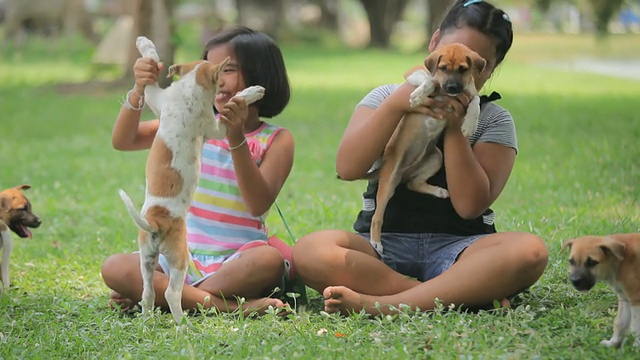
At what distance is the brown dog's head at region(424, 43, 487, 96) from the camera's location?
12.6ft

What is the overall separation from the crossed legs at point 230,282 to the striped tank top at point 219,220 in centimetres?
11

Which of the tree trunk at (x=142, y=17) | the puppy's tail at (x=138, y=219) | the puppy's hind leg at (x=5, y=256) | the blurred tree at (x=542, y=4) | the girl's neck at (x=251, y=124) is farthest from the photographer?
the blurred tree at (x=542, y=4)

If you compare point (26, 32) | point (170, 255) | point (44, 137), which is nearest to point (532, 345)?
point (170, 255)

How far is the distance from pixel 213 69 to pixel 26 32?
27.4 meters

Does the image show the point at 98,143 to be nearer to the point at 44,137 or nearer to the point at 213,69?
the point at 44,137

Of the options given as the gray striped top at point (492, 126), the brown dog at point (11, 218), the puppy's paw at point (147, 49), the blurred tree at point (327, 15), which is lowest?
the blurred tree at point (327, 15)

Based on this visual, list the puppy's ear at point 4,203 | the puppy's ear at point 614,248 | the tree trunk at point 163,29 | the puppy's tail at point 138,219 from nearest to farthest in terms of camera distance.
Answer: the puppy's ear at point 614,248, the puppy's tail at point 138,219, the puppy's ear at point 4,203, the tree trunk at point 163,29

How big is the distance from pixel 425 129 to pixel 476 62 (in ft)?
1.27

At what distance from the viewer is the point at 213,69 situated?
3859mm

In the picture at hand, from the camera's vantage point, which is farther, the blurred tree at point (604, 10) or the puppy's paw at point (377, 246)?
the blurred tree at point (604, 10)

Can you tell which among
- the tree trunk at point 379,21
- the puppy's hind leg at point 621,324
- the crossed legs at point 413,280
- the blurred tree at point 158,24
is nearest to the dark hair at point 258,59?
the crossed legs at point 413,280

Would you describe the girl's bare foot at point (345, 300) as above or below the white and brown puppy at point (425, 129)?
below

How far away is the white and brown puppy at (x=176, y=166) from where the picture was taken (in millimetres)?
3857

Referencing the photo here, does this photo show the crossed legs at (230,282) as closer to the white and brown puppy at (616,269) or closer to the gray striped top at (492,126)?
the gray striped top at (492,126)
